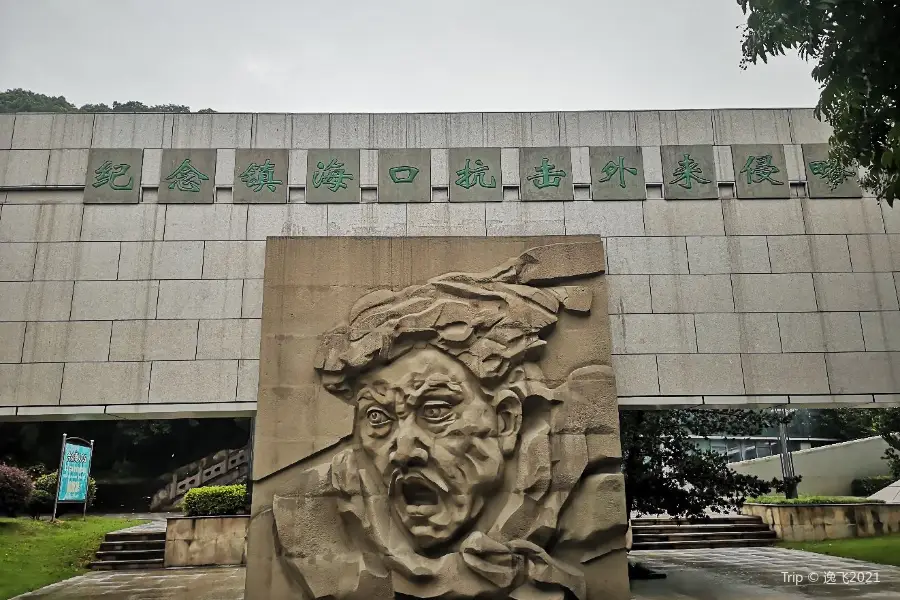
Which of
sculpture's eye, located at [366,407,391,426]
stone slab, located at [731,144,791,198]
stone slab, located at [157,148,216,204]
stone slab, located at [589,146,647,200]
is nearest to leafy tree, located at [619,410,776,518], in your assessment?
stone slab, located at [589,146,647,200]

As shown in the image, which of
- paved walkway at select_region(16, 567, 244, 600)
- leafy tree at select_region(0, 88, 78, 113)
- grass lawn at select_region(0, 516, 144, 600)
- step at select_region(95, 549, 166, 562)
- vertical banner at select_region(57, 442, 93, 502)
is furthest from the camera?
leafy tree at select_region(0, 88, 78, 113)

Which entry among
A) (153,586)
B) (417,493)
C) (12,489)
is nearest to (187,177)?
(417,493)

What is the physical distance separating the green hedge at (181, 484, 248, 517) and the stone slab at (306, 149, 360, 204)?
452cm

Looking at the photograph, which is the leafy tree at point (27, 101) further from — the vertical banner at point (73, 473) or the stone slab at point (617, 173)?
the stone slab at point (617, 173)

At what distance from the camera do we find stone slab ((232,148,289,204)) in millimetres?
5887

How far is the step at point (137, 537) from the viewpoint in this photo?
27.3 ft

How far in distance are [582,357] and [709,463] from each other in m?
2.59

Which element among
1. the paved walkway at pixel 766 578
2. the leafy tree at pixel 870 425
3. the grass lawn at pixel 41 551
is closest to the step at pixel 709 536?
the paved walkway at pixel 766 578

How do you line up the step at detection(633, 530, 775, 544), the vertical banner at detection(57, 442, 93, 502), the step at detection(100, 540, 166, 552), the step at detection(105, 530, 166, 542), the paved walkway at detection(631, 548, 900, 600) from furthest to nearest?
1. the step at detection(633, 530, 775, 544)
2. the vertical banner at detection(57, 442, 93, 502)
3. the step at detection(105, 530, 166, 542)
4. the step at detection(100, 540, 166, 552)
5. the paved walkway at detection(631, 548, 900, 600)

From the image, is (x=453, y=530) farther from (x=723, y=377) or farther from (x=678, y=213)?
(x=678, y=213)

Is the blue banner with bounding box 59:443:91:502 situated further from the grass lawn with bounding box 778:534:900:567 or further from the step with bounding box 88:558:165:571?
the grass lawn with bounding box 778:534:900:567

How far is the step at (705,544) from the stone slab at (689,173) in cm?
573

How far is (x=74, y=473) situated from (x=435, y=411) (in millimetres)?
7691

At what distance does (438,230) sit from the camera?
5852 mm
